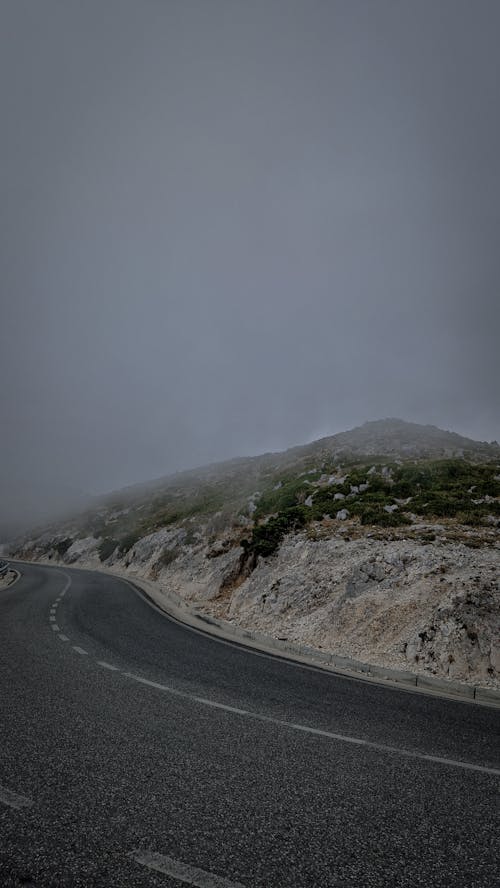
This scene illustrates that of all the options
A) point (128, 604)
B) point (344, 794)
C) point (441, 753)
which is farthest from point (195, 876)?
point (128, 604)

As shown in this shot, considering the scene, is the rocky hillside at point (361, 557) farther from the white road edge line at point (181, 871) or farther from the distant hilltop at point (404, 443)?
the white road edge line at point (181, 871)

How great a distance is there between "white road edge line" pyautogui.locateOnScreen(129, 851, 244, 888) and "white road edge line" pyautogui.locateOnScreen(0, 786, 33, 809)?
4.28ft

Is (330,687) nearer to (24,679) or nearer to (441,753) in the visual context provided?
(441,753)

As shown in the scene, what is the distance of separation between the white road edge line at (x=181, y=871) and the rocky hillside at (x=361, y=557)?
29.4ft

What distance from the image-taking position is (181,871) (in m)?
3.19

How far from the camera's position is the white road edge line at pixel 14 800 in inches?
155

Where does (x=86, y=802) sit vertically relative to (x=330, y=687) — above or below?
above

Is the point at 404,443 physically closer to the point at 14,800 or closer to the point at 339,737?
the point at 339,737

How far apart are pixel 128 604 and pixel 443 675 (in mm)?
13464

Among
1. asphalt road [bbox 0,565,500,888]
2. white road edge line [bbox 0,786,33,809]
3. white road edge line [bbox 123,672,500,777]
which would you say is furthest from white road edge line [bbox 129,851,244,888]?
white road edge line [bbox 123,672,500,777]

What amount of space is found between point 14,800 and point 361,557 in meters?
14.2

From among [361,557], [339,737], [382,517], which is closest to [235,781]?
[339,737]

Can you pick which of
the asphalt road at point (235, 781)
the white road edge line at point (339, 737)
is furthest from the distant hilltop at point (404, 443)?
the white road edge line at point (339, 737)

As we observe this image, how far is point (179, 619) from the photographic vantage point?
1662 centimetres
